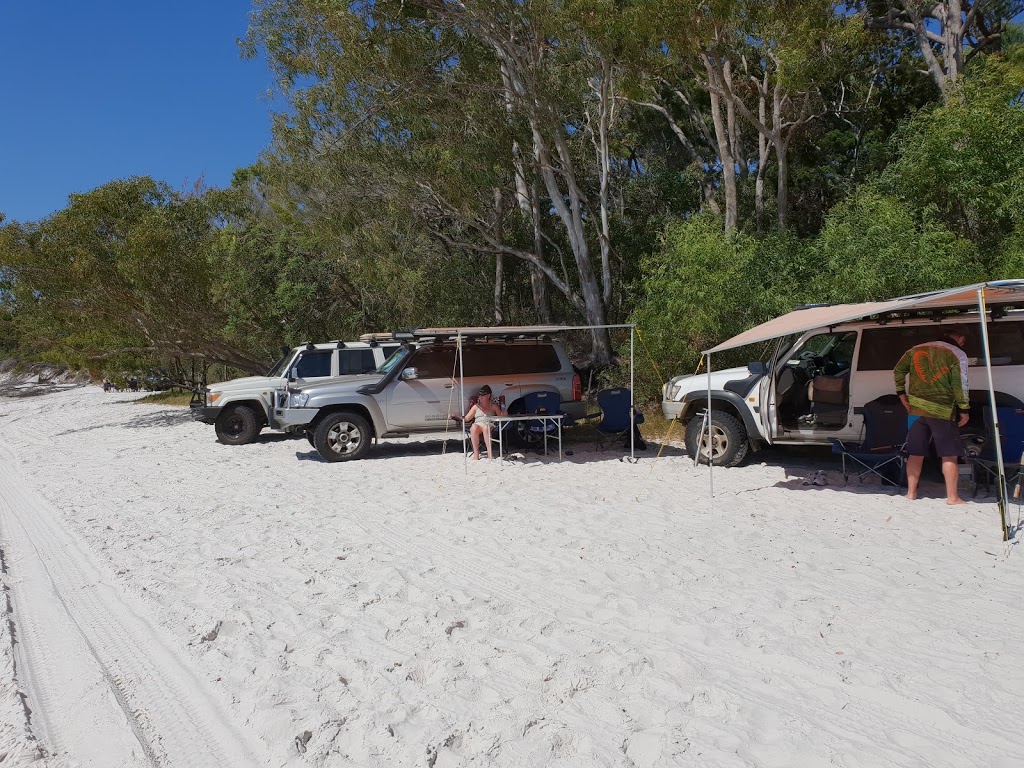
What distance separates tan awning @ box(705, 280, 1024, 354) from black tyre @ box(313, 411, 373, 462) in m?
5.54

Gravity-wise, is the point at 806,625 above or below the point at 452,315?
below

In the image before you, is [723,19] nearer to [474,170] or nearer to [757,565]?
[474,170]

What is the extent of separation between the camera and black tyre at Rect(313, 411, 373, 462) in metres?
10.8

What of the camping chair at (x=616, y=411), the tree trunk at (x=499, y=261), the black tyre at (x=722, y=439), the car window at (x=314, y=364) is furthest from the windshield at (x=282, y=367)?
the tree trunk at (x=499, y=261)

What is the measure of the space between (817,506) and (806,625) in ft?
10.7

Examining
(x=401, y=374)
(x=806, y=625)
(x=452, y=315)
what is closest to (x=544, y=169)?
(x=452, y=315)

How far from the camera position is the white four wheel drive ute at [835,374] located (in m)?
7.15

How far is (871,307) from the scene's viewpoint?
6.90 meters

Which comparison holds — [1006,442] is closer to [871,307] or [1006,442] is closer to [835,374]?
[871,307]

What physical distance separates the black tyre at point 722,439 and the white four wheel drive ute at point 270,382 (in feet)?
19.1

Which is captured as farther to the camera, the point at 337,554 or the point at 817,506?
the point at 817,506

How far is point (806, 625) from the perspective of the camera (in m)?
4.18

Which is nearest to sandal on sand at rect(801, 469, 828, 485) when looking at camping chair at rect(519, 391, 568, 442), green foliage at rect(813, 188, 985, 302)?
camping chair at rect(519, 391, 568, 442)

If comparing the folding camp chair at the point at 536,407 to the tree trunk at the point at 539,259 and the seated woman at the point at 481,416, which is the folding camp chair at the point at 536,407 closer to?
the seated woman at the point at 481,416
